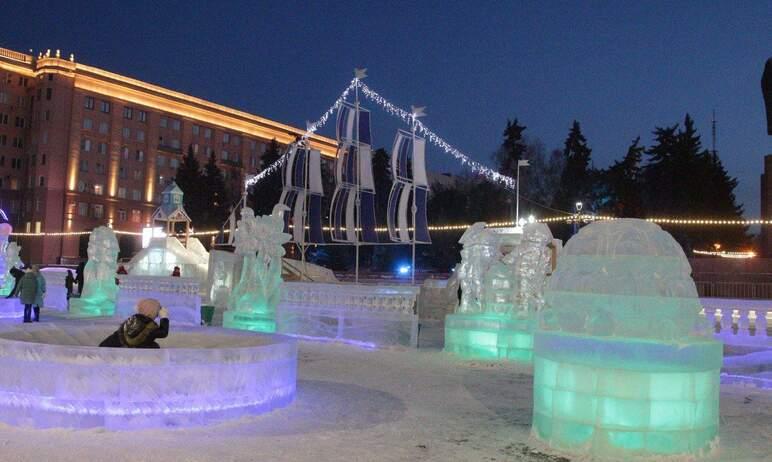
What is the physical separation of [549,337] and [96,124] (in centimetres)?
6371

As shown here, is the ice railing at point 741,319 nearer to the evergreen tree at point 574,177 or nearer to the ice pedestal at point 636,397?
the ice pedestal at point 636,397

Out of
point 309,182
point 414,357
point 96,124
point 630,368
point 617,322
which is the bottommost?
point 414,357

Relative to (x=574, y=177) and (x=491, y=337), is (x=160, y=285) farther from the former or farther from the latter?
(x=574, y=177)

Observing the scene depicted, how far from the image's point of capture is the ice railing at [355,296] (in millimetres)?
14422

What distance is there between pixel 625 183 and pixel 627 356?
3988cm

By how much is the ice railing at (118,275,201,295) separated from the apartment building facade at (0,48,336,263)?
39242 mm

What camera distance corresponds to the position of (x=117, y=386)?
6102 millimetres

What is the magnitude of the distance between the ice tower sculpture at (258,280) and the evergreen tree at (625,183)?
87.4 ft

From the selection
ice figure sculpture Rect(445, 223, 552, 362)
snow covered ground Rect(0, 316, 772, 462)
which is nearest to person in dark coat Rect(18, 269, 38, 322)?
snow covered ground Rect(0, 316, 772, 462)

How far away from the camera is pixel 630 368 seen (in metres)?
5.40

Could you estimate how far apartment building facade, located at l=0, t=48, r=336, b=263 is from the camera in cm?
5938

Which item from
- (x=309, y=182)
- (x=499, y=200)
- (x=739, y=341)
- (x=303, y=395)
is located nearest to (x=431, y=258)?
(x=499, y=200)

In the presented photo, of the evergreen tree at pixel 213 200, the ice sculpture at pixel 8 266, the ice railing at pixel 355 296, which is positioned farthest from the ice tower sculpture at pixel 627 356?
the evergreen tree at pixel 213 200

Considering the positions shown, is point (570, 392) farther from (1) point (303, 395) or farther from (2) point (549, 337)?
(1) point (303, 395)
